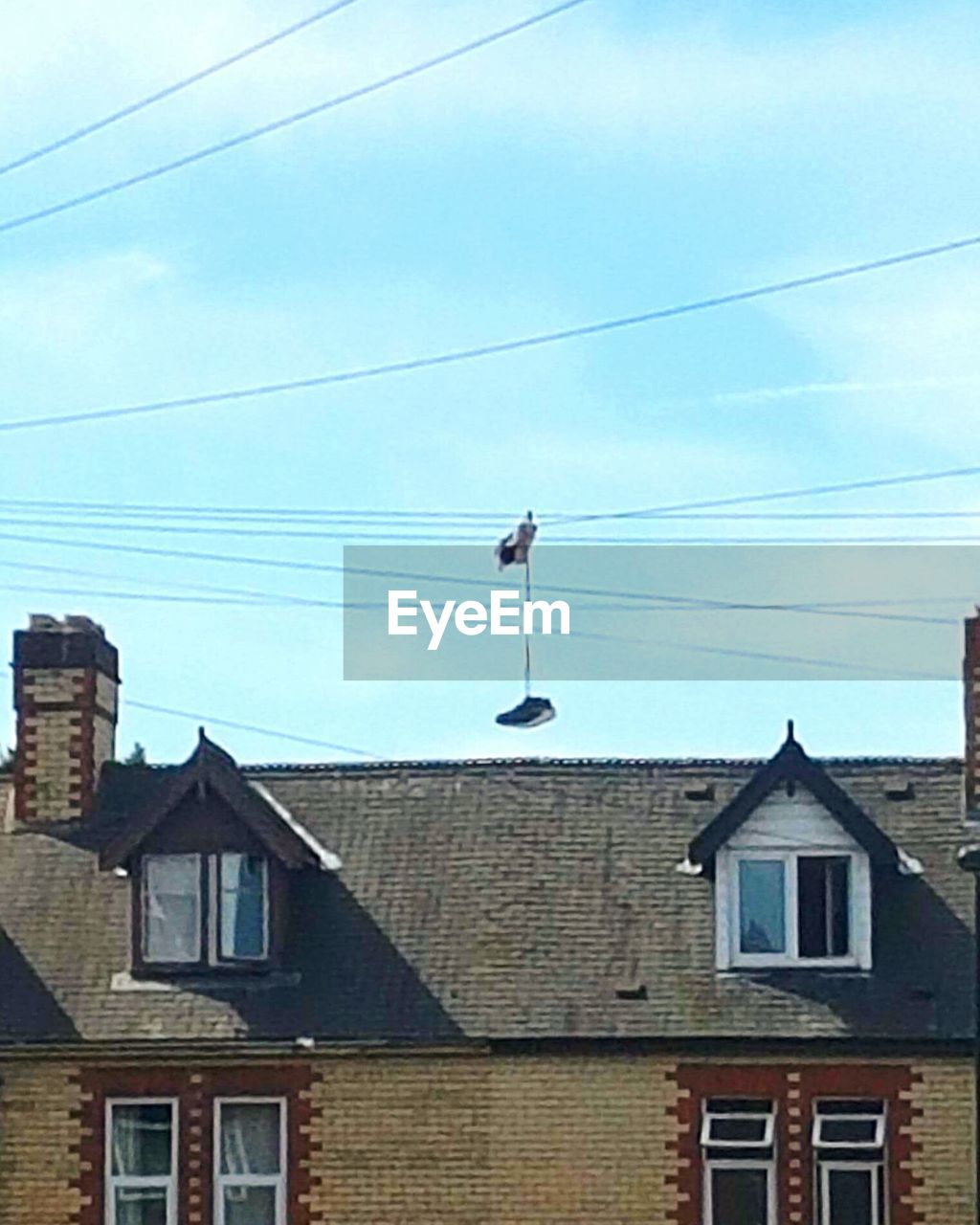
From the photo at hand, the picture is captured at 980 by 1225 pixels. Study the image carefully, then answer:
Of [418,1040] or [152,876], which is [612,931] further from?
[152,876]

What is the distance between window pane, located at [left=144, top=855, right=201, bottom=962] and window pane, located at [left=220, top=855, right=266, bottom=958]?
1.05 feet

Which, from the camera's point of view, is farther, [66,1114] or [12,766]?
[12,766]

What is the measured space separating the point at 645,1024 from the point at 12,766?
876cm

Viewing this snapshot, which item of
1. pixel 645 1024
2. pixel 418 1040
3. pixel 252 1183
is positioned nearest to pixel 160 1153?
pixel 252 1183

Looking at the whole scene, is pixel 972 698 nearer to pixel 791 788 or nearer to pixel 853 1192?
pixel 791 788

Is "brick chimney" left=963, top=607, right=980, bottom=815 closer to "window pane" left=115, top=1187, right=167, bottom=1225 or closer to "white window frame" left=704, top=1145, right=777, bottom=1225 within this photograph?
"white window frame" left=704, top=1145, right=777, bottom=1225

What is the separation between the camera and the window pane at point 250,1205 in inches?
1236

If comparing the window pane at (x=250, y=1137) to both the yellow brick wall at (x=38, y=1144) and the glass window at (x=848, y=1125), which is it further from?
the glass window at (x=848, y=1125)

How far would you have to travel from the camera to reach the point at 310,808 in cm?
3488

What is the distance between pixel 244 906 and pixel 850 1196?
280 inches

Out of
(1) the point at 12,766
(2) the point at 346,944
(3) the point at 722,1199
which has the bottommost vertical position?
(3) the point at 722,1199

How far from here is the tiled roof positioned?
31.5 metres

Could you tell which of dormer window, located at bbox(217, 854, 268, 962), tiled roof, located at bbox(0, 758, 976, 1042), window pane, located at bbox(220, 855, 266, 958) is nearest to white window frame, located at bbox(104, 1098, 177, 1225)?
tiled roof, located at bbox(0, 758, 976, 1042)

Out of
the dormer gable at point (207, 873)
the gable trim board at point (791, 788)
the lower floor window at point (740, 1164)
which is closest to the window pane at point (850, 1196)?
the lower floor window at point (740, 1164)
